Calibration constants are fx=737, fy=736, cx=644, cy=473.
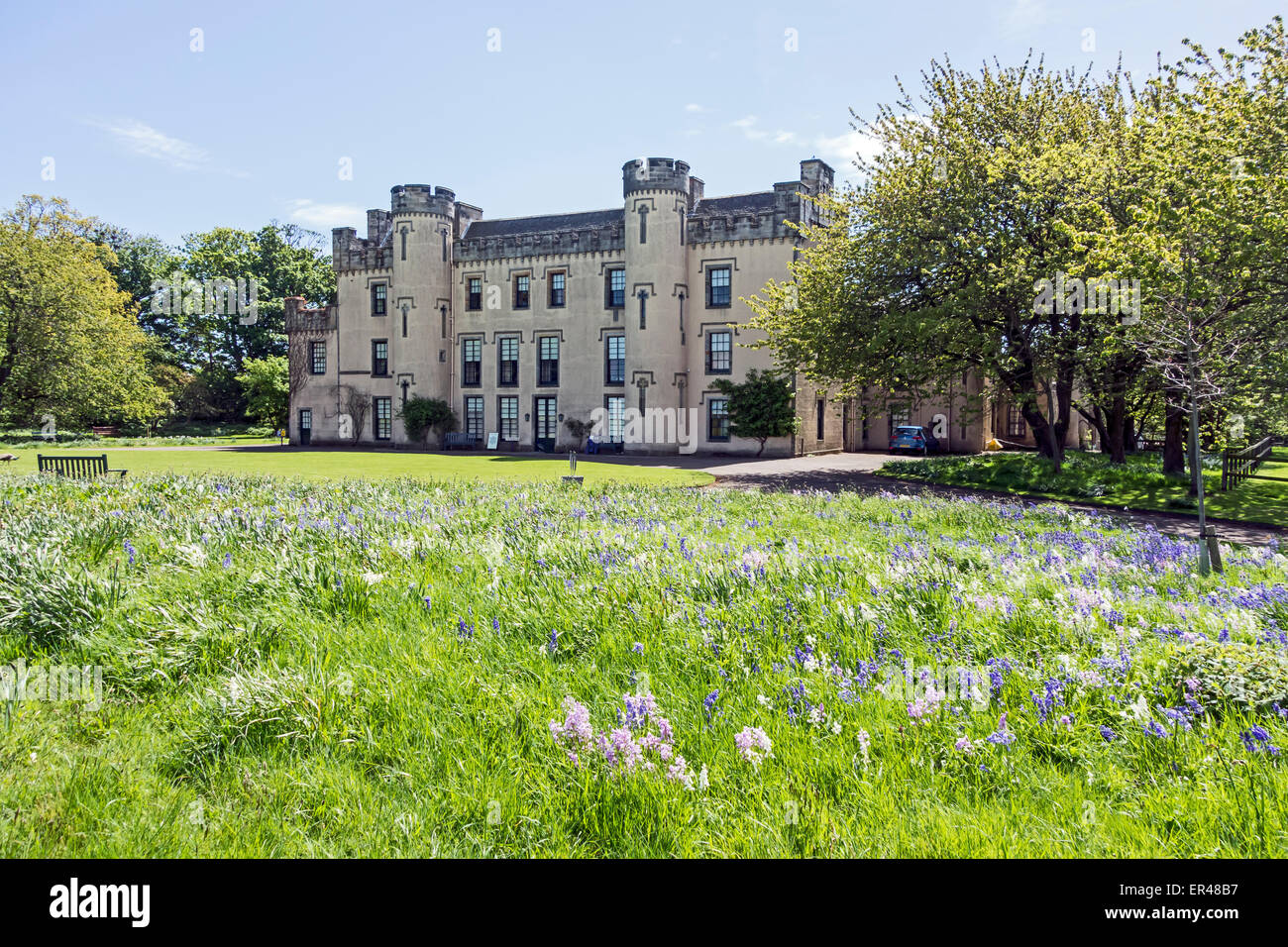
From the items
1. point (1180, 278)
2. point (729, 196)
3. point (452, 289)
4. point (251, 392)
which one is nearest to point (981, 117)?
point (1180, 278)

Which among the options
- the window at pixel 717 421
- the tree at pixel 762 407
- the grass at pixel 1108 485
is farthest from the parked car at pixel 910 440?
the grass at pixel 1108 485

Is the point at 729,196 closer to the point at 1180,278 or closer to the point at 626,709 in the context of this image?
the point at 1180,278

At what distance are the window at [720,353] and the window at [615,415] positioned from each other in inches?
216

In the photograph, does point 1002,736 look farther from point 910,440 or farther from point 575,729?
point 910,440

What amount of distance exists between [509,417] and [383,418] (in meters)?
9.35

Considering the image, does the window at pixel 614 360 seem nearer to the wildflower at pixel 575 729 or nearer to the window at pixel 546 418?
the window at pixel 546 418

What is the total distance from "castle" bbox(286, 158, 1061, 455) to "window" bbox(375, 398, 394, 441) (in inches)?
5.0

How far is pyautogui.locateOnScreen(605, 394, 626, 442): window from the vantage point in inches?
1668

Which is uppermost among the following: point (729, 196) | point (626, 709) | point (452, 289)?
point (729, 196)

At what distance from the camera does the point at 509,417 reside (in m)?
45.9

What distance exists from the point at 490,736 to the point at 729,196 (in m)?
43.2

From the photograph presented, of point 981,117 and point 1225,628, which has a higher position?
point 981,117

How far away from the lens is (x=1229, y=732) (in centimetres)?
323

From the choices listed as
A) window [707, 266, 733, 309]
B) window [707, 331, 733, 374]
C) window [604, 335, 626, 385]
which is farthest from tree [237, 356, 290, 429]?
window [707, 266, 733, 309]
